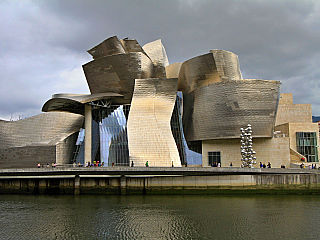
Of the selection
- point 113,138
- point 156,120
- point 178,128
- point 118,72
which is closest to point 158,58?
point 118,72

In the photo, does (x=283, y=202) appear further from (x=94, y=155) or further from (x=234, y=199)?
(x=94, y=155)

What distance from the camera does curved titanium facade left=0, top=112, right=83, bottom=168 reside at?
126ft

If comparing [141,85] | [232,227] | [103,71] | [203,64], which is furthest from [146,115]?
[232,227]

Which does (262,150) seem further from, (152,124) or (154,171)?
(154,171)

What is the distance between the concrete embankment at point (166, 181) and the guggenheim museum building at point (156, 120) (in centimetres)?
488

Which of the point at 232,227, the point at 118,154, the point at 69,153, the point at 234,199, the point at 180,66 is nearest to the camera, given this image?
the point at 232,227

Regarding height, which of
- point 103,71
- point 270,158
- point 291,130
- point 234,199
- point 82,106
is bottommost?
point 234,199

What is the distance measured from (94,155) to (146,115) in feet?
26.9

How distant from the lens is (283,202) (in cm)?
2434

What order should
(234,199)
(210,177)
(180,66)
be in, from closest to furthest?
1. (234,199)
2. (210,177)
3. (180,66)

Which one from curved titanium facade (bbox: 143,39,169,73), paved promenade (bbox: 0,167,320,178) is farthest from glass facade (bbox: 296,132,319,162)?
curved titanium facade (bbox: 143,39,169,73)

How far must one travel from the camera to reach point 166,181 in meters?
30.2

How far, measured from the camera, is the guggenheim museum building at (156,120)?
1487 inches

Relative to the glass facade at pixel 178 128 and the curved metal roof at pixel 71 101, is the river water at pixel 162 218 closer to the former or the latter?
the curved metal roof at pixel 71 101
